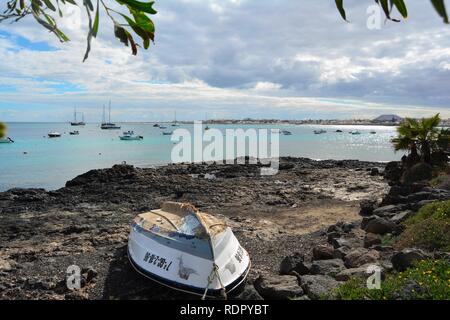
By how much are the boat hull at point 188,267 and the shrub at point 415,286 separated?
9.47 feet

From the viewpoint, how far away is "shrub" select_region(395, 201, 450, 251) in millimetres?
9422

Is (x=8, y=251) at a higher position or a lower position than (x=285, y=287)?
lower

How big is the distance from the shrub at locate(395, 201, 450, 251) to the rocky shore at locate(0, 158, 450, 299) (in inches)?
23.5

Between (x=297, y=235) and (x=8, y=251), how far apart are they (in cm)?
957

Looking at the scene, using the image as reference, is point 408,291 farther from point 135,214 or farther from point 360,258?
point 135,214

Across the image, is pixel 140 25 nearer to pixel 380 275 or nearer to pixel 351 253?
pixel 380 275

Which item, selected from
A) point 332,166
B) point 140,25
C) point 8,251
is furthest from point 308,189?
point 140,25

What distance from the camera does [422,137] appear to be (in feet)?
72.6

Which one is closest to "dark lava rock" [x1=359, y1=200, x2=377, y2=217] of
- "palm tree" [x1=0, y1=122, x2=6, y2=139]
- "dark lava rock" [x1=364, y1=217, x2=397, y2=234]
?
"dark lava rock" [x1=364, y1=217, x2=397, y2=234]

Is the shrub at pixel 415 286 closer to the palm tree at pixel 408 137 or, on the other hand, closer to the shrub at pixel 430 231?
the shrub at pixel 430 231

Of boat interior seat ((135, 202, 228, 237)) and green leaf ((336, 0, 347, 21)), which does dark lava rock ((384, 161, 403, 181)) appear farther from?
green leaf ((336, 0, 347, 21))

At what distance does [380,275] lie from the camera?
25.4 feet

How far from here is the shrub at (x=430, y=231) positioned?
9422 mm

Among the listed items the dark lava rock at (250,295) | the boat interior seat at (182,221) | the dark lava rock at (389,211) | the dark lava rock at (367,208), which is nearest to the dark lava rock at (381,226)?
the dark lava rock at (389,211)
